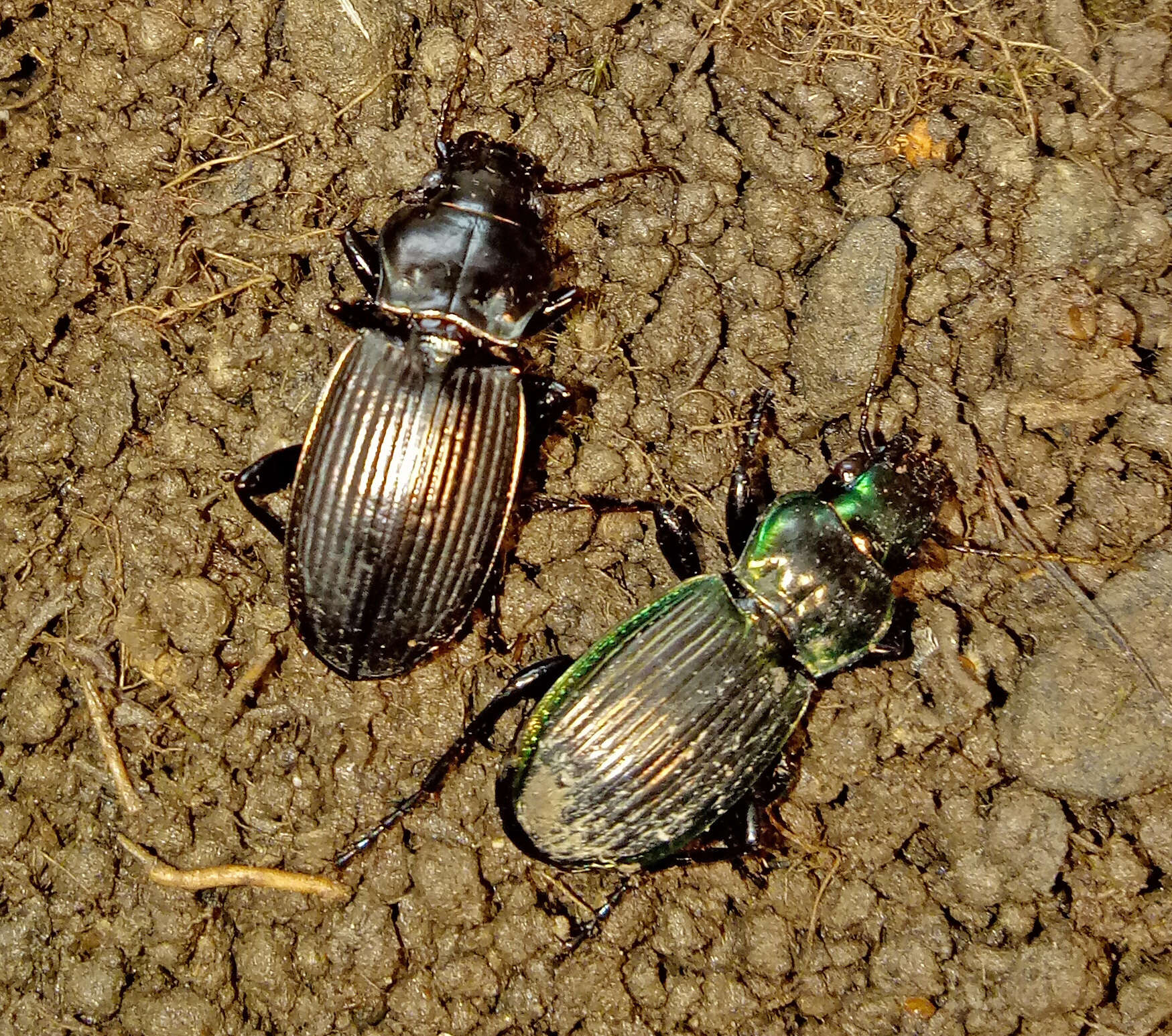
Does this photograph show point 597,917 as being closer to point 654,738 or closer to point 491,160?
point 654,738

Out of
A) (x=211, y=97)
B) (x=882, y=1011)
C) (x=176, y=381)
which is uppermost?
(x=211, y=97)

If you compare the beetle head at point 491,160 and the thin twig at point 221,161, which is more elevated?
the thin twig at point 221,161

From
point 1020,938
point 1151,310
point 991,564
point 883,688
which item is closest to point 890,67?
point 1151,310

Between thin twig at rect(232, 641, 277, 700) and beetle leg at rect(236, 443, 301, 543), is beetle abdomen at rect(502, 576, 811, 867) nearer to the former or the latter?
thin twig at rect(232, 641, 277, 700)

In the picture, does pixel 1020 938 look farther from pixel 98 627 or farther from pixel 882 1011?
pixel 98 627

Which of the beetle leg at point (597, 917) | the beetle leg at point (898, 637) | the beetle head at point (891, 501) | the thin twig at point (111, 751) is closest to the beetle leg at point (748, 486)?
the beetle head at point (891, 501)

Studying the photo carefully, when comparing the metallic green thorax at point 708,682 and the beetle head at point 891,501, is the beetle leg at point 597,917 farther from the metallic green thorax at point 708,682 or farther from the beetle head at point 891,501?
the beetle head at point 891,501

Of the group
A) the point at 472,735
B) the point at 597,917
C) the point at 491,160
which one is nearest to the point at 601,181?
the point at 491,160

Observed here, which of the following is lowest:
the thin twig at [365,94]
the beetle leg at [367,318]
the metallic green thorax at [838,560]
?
the metallic green thorax at [838,560]

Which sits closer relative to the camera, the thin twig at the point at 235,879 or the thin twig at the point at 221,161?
the thin twig at the point at 235,879

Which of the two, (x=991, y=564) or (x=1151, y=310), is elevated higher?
(x=1151, y=310)
